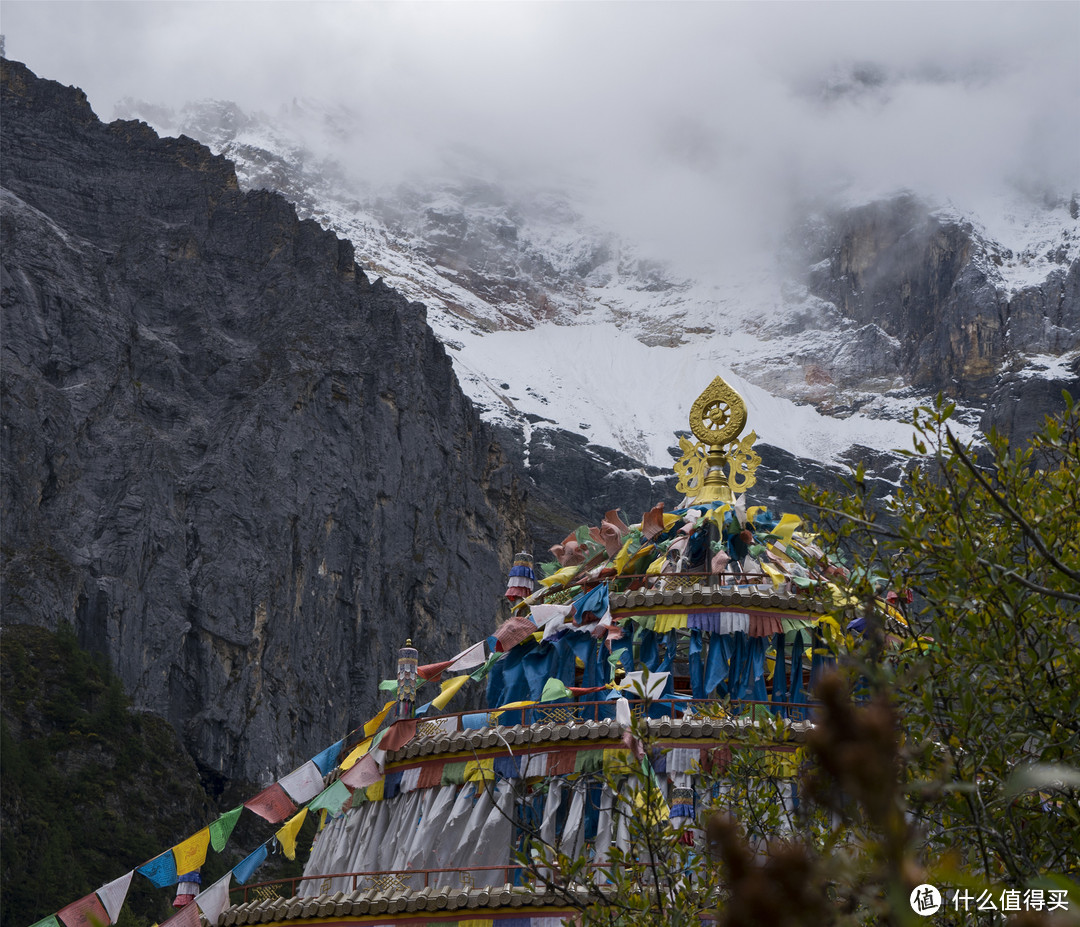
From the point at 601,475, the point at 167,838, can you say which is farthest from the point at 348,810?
the point at 601,475

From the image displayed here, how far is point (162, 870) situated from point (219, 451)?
260ft

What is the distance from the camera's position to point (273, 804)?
22.1 metres

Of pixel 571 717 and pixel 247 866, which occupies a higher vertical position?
pixel 571 717

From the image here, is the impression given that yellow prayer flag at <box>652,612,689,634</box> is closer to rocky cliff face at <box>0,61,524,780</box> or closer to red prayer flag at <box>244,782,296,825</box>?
red prayer flag at <box>244,782,296,825</box>

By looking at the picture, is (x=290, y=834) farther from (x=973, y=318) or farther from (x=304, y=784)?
(x=973, y=318)

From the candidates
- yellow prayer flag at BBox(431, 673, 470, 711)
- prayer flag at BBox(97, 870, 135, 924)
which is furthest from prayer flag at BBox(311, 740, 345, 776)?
prayer flag at BBox(97, 870, 135, 924)

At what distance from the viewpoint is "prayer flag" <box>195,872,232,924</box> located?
69.2 ft

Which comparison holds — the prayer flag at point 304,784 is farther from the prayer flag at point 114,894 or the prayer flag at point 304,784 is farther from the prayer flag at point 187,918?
the prayer flag at point 114,894

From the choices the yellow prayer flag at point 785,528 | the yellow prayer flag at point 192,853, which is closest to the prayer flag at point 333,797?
the yellow prayer flag at point 192,853

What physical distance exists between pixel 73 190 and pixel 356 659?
50.3m

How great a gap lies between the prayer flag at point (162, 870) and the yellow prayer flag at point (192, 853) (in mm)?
132

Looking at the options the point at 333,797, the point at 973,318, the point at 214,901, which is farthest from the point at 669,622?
the point at 973,318

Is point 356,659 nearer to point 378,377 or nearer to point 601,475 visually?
point 378,377

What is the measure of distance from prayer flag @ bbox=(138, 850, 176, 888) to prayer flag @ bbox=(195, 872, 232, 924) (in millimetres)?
707
